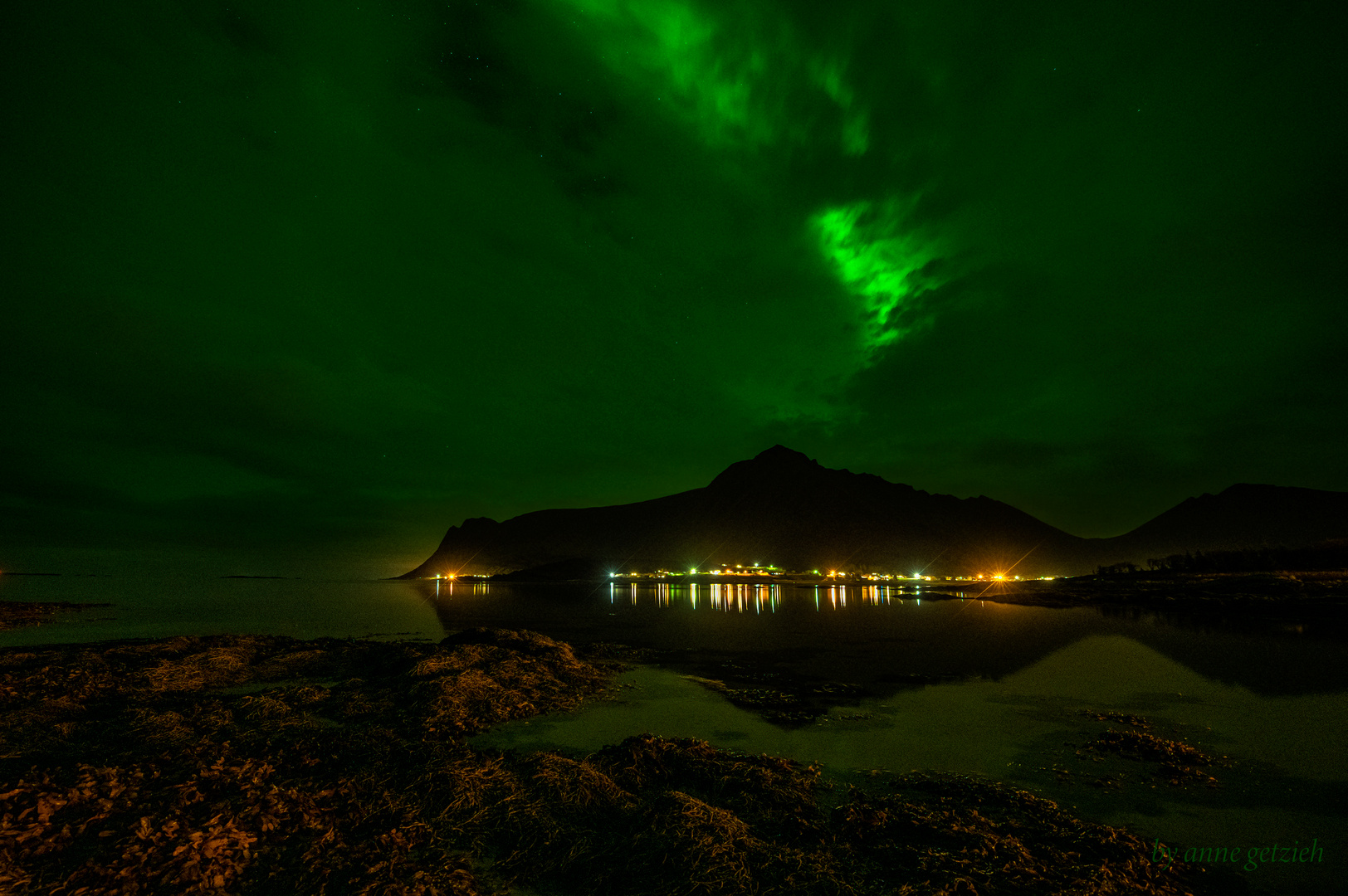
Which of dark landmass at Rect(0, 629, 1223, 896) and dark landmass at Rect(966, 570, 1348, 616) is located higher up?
dark landmass at Rect(0, 629, 1223, 896)

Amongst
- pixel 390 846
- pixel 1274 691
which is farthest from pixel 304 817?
pixel 1274 691

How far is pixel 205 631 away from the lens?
129 feet

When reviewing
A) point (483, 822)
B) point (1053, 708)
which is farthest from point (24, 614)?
point (1053, 708)

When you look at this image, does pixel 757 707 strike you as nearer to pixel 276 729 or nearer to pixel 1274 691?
pixel 276 729

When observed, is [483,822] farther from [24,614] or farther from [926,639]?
[24,614]

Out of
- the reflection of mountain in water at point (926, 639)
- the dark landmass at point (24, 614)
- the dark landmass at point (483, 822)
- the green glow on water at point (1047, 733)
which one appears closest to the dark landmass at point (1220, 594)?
the reflection of mountain in water at point (926, 639)

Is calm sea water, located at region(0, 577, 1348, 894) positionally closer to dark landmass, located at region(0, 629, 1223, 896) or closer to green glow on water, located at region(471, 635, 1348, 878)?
green glow on water, located at region(471, 635, 1348, 878)

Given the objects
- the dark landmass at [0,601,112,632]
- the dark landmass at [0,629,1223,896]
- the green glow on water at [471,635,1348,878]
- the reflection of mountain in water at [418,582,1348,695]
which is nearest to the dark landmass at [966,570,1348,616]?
the reflection of mountain in water at [418,582,1348,695]

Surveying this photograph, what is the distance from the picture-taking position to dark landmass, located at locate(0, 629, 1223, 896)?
20.9ft

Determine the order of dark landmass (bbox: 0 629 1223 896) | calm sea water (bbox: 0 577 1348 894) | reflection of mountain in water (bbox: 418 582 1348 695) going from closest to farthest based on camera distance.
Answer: dark landmass (bbox: 0 629 1223 896), calm sea water (bbox: 0 577 1348 894), reflection of mountain in water (bbox: 418 582 1348 695)

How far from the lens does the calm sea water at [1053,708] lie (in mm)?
9062

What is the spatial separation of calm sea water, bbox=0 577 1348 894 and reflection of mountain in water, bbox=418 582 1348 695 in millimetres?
208

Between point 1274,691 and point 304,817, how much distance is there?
2687 cm

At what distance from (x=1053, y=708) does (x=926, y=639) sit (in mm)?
17710
